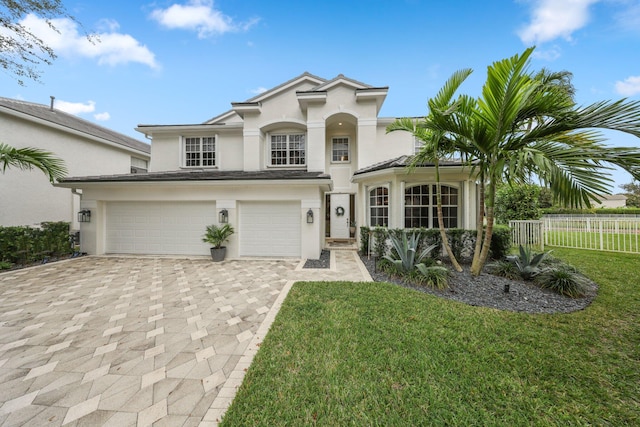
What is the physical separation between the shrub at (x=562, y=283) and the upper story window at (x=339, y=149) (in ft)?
30.1

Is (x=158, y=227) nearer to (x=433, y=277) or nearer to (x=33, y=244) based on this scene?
(x=33, y=244)

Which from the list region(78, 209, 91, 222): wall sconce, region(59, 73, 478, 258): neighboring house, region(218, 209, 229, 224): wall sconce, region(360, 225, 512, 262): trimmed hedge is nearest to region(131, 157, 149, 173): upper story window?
region(59, 73, 478, 258): neighboring house

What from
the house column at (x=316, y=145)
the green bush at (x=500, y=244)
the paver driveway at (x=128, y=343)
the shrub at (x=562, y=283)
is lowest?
the paver driveway at (x=128, y=343)

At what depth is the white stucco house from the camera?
967 cm

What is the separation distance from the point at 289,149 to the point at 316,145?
68.5 inches

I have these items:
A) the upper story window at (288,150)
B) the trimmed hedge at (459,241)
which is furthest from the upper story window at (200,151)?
the trimmed hedge at (459,241)

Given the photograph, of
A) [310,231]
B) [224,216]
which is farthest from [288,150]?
[310,231]

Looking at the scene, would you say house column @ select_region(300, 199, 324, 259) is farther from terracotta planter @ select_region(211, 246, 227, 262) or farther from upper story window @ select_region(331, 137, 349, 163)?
upper story window @ select_region(331, 137, 349, 163)

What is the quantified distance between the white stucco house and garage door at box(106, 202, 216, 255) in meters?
2.89

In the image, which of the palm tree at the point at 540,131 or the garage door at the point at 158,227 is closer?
the palm tree at the point at 540,131

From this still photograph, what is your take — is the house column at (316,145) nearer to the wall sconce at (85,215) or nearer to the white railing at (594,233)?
the wall sconce at (85,215)

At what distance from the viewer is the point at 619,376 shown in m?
2.66

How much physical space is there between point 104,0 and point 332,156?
35.9 ft

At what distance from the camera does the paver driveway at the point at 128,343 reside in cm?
225
